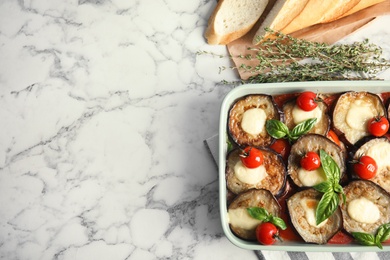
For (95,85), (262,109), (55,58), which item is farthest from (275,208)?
(55,58)

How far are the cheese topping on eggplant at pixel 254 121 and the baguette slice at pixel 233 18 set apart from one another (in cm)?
48

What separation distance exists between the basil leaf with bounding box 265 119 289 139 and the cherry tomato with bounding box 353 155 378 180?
1.10ft

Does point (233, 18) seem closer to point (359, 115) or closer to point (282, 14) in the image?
point (282, 14)

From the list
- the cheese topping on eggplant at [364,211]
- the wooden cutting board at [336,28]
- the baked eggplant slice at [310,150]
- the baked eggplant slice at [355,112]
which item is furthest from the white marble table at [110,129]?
the cheese topping on eggplant at [364,211]

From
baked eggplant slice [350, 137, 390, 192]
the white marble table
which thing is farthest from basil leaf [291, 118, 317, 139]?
the white marble table

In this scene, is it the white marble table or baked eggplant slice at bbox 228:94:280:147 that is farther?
the white marble table

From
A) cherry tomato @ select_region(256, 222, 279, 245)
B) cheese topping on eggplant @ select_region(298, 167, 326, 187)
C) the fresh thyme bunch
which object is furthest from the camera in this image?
the fresh thyme bunch

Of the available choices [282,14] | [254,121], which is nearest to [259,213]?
[254,121]

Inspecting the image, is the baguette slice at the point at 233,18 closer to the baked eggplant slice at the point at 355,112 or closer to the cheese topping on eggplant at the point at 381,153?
the baked eggplant slice at the point at 355,112

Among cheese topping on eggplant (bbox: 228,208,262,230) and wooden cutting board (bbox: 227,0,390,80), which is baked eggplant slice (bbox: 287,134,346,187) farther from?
wooden cutting board (bbox: 227,0,390,80)

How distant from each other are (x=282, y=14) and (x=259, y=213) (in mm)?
962

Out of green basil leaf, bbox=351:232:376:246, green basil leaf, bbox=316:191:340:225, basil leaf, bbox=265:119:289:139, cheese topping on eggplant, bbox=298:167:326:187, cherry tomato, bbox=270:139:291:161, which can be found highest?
basil leaf, bbox=265:119:289:139

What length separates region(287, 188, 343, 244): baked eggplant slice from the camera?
2.31 m

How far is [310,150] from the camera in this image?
7.76 feet
